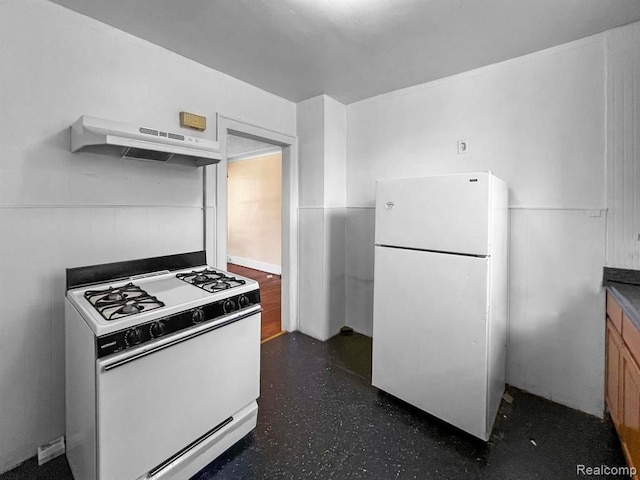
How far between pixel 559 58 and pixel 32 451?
152 inches

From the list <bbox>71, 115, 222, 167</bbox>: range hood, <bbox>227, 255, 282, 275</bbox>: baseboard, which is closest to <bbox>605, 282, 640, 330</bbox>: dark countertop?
<bbox>71, 115, 222, 167</bbox>: range hood

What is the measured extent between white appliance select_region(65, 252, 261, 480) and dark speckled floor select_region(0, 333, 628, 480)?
18 centimetres

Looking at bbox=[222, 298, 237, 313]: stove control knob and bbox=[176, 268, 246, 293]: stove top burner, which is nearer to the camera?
bbox=[222, 298, 237, 313]: stove control knob

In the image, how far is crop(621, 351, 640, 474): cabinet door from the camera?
4.17 feet

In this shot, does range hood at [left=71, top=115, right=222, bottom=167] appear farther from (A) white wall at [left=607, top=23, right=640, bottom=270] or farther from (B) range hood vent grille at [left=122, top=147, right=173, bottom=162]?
(A) white wall at [left=607, top=23, right=640, bottom=270]

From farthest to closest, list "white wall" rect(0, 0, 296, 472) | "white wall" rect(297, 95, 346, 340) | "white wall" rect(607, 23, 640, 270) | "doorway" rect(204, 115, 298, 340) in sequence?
"white wall" rect(297, 95, 346, 340) → "doorway" rect(204, 115, 298, 340) → "white wall" rect(607, 23, 640, 270) → "white wall" rect(0, 0, 296, 472)

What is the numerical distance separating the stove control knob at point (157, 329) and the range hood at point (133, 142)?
91 centimetres

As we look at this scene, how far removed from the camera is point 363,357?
2678 millimetres

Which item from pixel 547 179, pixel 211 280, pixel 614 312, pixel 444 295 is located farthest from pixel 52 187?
pixel 614 312

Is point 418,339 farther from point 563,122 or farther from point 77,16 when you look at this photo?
point 77,16

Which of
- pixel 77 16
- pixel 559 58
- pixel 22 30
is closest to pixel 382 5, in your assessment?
pixel 559 58

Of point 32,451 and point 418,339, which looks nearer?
point 32,451

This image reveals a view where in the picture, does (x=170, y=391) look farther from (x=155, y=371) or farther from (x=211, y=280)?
(x=211, y=280)

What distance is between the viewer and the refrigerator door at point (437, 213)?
1664mm
